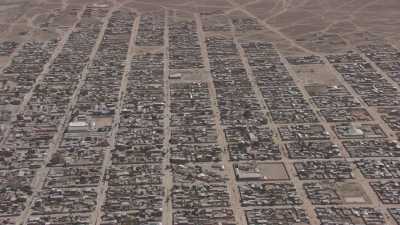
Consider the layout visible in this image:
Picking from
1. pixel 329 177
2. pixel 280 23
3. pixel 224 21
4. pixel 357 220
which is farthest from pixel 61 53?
pixel 357 220

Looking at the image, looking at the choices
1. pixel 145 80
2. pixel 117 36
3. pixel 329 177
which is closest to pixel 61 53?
pixel 117 36

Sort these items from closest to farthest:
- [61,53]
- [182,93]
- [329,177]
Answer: [329,177], [182,93], [61,53]

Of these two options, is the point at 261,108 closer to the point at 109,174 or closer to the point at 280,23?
the point at 109,174

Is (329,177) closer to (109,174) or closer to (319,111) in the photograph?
(319,111)

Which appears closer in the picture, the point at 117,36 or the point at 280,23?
the point at 117,36

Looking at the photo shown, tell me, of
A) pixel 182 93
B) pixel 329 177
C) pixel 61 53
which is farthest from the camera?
pixel 61 53

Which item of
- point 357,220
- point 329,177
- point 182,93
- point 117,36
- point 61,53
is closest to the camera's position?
point 357,220
